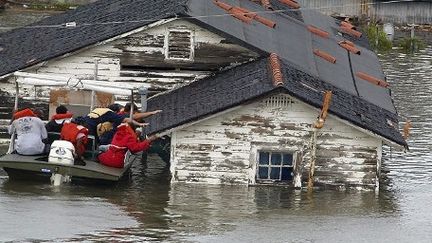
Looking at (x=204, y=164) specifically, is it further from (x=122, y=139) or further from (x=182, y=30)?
(x=182, y=30)

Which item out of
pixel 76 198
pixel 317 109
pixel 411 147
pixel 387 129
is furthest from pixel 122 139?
pixel 411 147

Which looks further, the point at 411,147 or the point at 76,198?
the point at 411,147

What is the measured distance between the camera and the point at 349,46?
30.9 metres

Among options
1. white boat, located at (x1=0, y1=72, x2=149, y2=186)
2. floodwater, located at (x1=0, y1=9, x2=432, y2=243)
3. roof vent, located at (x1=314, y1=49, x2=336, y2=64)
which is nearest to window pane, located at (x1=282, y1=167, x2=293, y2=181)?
floodwater, located at (x1=0, y1=9, x2=432, y2=243)

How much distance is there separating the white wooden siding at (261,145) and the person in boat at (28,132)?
2586 millimetres

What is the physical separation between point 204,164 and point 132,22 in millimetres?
4564

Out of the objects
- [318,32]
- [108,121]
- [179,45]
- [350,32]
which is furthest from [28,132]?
[350,32]

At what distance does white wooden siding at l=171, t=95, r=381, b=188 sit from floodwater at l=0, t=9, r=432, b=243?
33cm

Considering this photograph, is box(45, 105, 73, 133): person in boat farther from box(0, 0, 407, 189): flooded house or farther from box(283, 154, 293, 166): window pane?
box(283, 154, 293, 166): window pane

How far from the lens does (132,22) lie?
2645 centimetres

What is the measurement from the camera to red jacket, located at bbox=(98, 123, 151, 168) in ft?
74.0

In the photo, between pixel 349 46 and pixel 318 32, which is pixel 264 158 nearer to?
pixel 349 46

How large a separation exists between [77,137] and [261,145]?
363 cm

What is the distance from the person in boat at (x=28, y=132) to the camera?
888 inches
